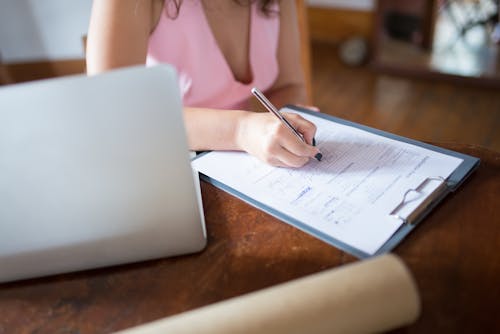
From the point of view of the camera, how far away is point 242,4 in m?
0.94

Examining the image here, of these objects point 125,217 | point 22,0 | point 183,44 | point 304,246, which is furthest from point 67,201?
point 22,0

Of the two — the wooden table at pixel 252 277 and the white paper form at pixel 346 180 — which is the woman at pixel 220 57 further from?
the wooden table at pixel 252 277

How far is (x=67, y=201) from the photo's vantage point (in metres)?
0.46

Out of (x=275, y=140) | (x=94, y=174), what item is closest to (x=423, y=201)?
(x=275, y=140)

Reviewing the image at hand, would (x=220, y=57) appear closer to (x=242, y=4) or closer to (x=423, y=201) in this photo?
(x=242, y=4)

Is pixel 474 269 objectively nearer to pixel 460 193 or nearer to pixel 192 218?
pixel 460 193

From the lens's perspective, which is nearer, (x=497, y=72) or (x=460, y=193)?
(x=460, y=193)

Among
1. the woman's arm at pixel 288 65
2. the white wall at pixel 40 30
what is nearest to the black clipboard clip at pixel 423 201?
the woman's arm at pixel 288 65

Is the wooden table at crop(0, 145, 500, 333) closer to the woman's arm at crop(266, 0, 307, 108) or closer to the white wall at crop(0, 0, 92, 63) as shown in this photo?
the woman's arm at crop(266, 0, 307, 108)

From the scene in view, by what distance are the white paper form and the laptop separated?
13cm

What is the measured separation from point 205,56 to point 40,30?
1.36 meters

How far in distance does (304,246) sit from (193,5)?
1.83ft

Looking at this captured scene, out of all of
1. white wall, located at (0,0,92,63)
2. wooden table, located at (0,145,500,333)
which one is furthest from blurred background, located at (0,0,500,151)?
wooden table, located at (0,145,500,333)

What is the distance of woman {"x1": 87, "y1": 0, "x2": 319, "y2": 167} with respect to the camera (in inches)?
25.4
